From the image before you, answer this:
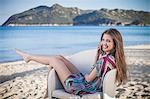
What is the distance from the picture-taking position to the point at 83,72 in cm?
397

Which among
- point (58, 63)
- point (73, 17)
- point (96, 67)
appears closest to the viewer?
point (96, 67)

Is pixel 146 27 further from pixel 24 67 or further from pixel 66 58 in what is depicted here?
pixel 24 67

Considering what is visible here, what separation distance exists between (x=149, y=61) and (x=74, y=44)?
1.05 metres

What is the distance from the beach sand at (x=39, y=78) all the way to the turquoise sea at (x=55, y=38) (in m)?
0.12

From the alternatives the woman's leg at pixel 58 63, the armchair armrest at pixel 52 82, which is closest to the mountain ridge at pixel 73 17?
the woman's leg at pixel 58 63

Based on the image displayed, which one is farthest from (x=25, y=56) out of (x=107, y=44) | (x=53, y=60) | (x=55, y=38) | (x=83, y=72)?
(x=107, y=44)

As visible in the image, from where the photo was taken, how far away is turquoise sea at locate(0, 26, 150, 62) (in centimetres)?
420

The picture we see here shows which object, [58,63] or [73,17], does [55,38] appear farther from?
[58,63]

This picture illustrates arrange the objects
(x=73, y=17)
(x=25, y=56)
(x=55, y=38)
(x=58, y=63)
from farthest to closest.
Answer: (x=73, y=17), (x=55, y=38), (x=25, y=56), (x=58, y=63)

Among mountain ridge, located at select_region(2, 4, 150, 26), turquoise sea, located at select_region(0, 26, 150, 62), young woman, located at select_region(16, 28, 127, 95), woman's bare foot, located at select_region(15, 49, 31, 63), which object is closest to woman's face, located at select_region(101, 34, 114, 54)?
young woman, located at select_region(16, 28, 127, 95)

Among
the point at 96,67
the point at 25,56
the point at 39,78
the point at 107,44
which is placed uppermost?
the point at 107,44

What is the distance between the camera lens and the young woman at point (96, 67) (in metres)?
3.60

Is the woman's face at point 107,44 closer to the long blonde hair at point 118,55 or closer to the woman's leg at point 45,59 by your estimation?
the long blonde hair at point 118,55

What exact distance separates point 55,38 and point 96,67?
894mm
